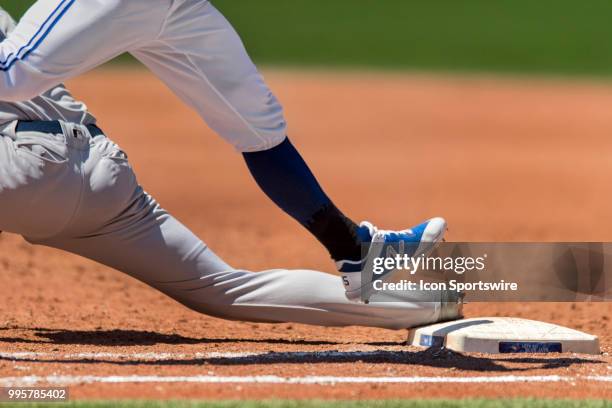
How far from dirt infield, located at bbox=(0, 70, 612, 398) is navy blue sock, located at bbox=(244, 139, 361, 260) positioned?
418mm

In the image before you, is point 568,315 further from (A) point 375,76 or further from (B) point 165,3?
(A) point 375,76

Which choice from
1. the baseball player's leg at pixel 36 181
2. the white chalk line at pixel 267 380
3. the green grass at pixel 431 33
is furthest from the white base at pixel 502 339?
the green grass at pixel 431 33

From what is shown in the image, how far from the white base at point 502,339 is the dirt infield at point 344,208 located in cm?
7

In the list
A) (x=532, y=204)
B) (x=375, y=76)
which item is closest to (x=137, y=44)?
(x=532, y=204)

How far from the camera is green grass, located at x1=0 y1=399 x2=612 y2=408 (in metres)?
3.15

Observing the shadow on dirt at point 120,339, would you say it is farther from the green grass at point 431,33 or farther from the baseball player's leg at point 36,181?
the green grass at point 431,33

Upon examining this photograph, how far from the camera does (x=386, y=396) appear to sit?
3.35 m

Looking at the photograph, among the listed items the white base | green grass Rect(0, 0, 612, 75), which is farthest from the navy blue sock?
green grass Rect(0, 0, 612, 75)

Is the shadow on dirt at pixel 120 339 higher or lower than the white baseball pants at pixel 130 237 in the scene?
lower

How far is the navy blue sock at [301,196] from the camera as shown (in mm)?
3918

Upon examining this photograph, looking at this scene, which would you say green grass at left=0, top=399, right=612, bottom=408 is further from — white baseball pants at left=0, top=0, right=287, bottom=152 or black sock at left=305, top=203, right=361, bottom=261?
white baseball pants at left=0, top=0, right=287, bottom=152

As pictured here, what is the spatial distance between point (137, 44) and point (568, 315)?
2.48 m

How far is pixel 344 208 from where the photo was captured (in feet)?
28.0

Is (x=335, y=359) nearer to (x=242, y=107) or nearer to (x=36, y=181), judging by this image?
(x=242, y=107)
